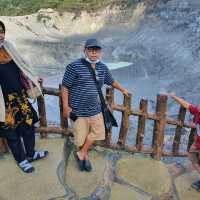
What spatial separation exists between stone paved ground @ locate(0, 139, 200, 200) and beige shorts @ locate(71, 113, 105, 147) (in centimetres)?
31

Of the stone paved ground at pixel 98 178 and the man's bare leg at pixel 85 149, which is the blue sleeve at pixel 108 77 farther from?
the stone paved ground at pixel 98 178

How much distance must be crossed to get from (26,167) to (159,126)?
1457 millimetres

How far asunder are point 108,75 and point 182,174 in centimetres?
139

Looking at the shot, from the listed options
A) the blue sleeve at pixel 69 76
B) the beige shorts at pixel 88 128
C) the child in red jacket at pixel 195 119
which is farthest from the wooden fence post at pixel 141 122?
the blue sleeve at pixel 69 76

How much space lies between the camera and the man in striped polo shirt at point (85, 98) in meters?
3.02

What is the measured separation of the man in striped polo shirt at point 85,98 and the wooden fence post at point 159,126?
0.58 m

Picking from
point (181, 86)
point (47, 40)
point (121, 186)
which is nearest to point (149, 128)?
point (181, 86)

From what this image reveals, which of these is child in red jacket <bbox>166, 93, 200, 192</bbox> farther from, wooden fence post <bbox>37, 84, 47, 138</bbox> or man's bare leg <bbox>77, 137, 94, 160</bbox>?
wooden fence post <bbox>37, 84, 47, 138</bbox>

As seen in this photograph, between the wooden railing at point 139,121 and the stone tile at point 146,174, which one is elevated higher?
the wooden railing at point 139,121

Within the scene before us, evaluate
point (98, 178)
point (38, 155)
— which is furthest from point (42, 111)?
point (98, 178)

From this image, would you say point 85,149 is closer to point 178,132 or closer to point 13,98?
point 13,98

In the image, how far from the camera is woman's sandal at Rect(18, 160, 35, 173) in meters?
3.20

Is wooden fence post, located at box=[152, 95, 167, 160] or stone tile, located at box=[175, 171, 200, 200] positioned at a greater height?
wooden fence post, located at box=[152, 95, 167, 160]

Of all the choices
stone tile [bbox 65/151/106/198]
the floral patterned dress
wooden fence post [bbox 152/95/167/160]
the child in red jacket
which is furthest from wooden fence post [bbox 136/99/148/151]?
the floral patterned dress
